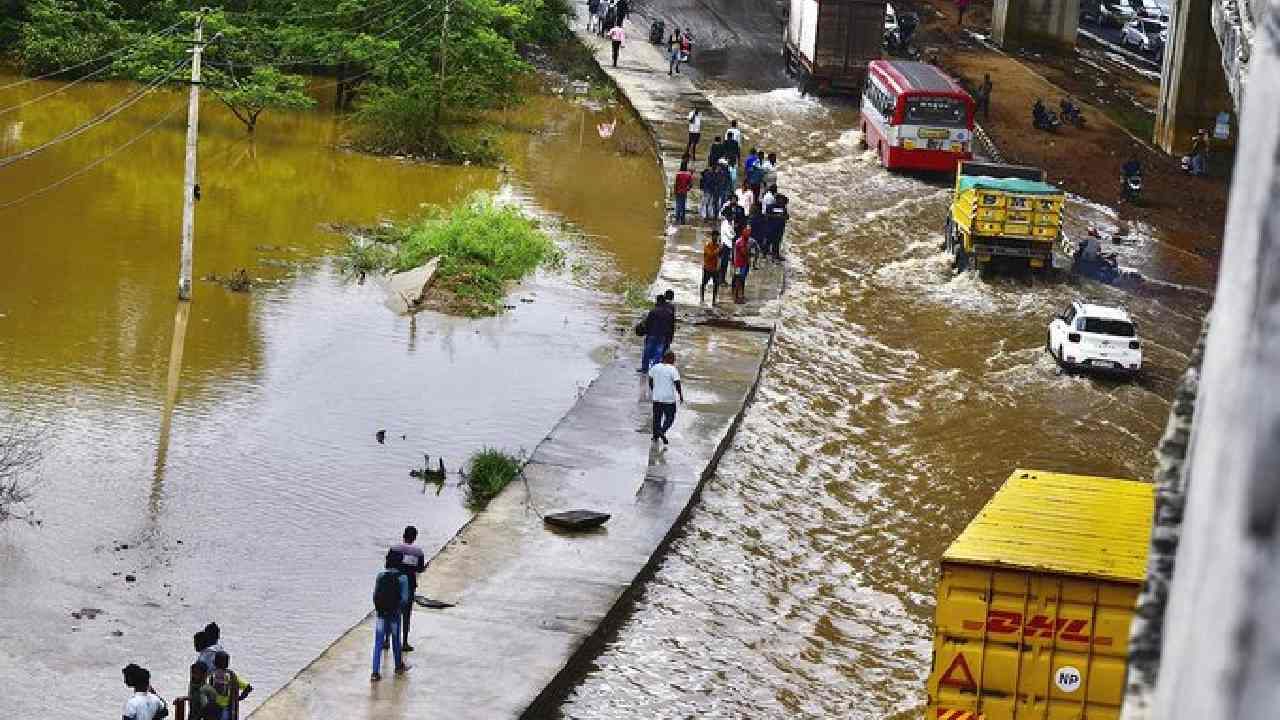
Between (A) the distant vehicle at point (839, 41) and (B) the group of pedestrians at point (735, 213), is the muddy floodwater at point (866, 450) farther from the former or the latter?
(A) the distant vehicle at point (839, 41)

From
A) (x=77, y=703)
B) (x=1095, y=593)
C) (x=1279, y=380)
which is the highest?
(x=1279, y=380)

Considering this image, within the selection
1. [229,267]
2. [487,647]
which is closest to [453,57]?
[229,267]

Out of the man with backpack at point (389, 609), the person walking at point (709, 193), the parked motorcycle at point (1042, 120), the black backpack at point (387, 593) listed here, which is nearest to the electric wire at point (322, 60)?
the person walking at point (709, 193)

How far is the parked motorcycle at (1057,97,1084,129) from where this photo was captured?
164 feet

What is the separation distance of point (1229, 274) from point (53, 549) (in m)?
17.8

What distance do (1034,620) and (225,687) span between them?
574cm

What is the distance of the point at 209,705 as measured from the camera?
42.8 feet

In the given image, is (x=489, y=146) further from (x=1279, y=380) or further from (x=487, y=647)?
(x=1279, y=380)

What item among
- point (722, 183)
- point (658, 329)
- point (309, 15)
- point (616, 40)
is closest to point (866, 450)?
point (658, 329)

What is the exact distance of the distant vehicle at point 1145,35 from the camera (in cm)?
6506

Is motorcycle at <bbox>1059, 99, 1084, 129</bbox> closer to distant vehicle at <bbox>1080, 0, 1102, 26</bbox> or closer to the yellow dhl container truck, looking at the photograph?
distant vehicle at <bbox>1080, 0, 1102, 26</bbox>

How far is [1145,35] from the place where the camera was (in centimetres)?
6544

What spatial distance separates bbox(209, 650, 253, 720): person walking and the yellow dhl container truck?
5.02 meters

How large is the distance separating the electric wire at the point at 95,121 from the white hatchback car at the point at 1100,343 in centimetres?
2036
